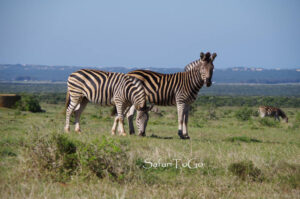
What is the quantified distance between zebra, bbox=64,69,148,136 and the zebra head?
1657mm

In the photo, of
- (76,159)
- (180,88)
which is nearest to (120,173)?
(76,159)

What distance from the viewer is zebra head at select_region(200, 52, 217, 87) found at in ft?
38.0

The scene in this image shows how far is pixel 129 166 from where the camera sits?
7.16 meters

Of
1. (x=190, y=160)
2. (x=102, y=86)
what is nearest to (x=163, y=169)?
(x=190, y=160)

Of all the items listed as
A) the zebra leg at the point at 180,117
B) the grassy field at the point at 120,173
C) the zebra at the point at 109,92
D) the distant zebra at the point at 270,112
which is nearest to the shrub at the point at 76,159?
the grassy field at the point at 120,173

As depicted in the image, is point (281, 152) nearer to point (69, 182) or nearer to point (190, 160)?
point (190, 160)

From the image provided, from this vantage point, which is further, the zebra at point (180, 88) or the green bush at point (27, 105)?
the green bush at point (27, 105)

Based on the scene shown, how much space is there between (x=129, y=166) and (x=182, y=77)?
553cm

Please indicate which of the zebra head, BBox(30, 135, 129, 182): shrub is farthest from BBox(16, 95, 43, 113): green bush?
BBox(30, 135, 129, 182): shrub

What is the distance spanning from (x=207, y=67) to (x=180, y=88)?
95 centimetres

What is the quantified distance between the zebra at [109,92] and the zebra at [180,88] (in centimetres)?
56

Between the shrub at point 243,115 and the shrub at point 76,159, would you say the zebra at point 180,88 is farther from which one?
the shrub at point 243,115

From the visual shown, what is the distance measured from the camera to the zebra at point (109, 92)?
11.4 m

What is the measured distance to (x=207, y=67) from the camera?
11.6 metres
